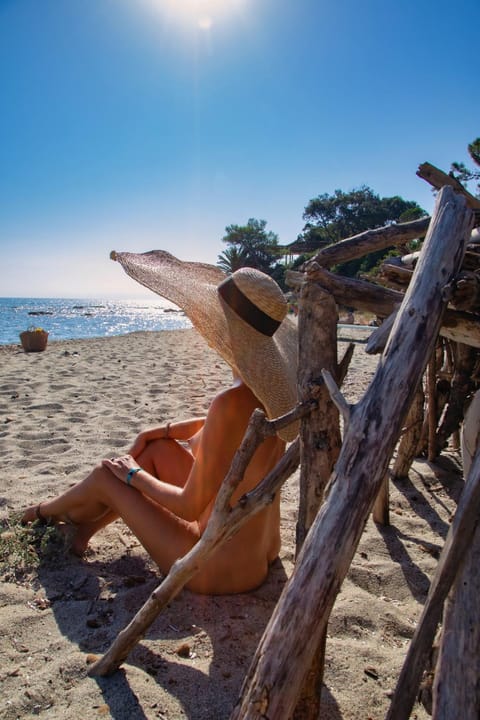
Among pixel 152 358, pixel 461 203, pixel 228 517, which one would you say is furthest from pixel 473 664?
pixel 152 358

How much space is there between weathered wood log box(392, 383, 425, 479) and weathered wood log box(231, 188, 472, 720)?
6.62 feet

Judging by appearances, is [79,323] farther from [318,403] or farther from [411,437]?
[318,403]

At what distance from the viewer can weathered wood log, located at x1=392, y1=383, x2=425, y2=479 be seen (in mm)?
3209

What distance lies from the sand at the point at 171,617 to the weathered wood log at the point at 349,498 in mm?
739

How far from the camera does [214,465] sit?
1885 millimetres

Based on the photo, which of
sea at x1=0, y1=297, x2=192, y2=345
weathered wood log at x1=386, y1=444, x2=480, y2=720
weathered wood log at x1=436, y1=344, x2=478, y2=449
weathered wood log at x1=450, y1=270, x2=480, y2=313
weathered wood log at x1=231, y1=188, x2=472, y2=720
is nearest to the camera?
weathered wood log at x1=231, y1=188, x2=472, y2=720

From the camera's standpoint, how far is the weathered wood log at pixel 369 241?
185 centimetres

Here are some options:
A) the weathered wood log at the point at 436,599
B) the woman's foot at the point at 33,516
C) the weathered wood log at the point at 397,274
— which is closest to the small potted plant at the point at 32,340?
the woman's foot at the point at 33,516

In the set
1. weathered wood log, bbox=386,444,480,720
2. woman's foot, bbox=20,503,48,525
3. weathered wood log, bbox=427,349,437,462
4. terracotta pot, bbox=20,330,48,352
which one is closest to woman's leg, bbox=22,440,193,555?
woman's foot, bbox=20,503,48,525

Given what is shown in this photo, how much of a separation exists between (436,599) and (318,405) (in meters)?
0.62

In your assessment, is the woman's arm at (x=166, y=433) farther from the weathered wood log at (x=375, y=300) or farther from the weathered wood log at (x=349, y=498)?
the weathered wood log at (x=349, y=498)

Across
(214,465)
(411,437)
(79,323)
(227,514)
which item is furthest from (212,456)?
(79,323)

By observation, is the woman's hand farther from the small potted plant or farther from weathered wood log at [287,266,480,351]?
the small potted plant

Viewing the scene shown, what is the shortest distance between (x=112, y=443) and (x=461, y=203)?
316cm
